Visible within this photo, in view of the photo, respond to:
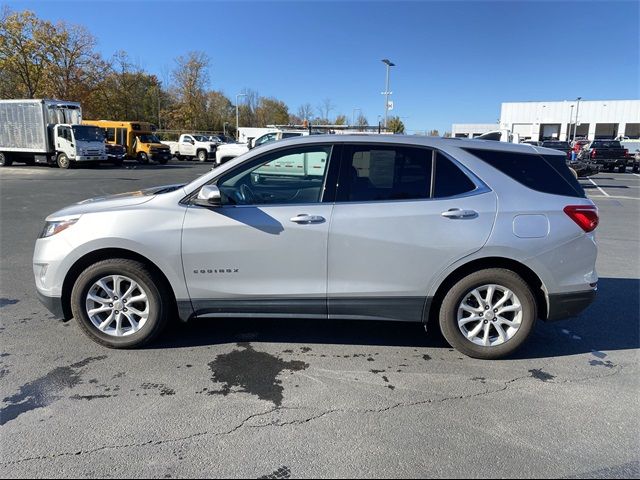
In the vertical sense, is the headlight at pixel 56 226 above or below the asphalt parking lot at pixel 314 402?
above

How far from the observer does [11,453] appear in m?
2.52

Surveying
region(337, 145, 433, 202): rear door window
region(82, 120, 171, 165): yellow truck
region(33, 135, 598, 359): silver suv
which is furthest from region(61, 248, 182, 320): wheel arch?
region(82, 120, 171, 165): yellow truck

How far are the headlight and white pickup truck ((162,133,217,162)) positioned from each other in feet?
107

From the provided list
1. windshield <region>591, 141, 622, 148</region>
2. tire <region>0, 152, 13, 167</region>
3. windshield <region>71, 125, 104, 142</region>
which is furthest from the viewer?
windshield <region>591, 141, 622, 148</region>

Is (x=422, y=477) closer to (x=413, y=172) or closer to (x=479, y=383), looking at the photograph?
(x=479, y=383)

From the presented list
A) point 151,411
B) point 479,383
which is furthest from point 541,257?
point 151,411

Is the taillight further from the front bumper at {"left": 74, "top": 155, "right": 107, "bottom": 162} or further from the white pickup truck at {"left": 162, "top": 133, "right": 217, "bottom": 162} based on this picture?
the white pickup truck at {"left": 162, "top": 133, "right": 217, "bottom": 162}

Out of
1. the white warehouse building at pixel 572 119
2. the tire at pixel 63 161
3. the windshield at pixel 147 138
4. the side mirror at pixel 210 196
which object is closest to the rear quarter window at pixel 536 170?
the side mirror at pixel 210 196

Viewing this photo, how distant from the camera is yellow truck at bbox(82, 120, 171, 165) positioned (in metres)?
30.9

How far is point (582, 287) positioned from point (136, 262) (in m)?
3.61

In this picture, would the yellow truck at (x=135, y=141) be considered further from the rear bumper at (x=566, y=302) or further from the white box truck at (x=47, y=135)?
the rear bumper at (x=566, y=302)

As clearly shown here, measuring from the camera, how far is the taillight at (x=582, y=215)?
11.6ft

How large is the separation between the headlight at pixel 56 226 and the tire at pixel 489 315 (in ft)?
10.3

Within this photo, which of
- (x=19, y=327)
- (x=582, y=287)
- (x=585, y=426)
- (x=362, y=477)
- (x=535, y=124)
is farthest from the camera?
(x=535, y=124)
